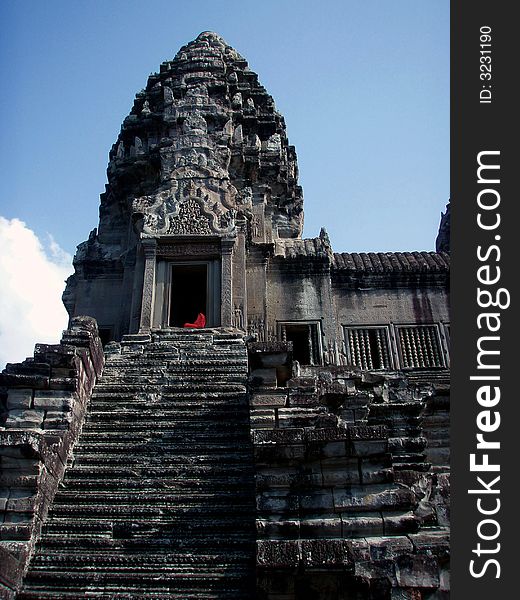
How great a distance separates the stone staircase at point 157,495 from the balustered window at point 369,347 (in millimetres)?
4350

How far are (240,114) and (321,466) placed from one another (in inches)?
506

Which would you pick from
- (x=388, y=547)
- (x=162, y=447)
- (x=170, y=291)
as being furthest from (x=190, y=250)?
(x=388, y=547)

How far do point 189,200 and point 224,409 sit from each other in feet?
21.9

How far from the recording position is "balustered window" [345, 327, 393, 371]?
14.3m

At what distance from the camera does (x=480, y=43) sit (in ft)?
19.8

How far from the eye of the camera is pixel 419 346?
14562mm

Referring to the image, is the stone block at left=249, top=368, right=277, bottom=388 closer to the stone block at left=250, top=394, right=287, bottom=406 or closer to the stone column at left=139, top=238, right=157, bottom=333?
the stone block at left=250, top=394, right=287, bottom=406

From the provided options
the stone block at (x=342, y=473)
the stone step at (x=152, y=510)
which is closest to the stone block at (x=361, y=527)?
the stone block at (x=342, y=473)

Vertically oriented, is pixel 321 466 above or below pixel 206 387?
below

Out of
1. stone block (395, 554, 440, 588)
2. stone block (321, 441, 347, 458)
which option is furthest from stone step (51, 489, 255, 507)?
stone block (395, 554, 440, 588)

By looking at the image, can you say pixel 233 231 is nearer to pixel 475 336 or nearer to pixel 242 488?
pixel 242 488

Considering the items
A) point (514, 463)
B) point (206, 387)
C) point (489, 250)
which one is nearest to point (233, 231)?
point (206, 387)

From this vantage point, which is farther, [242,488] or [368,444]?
[242,488]

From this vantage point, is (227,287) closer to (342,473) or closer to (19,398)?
(19,398)
